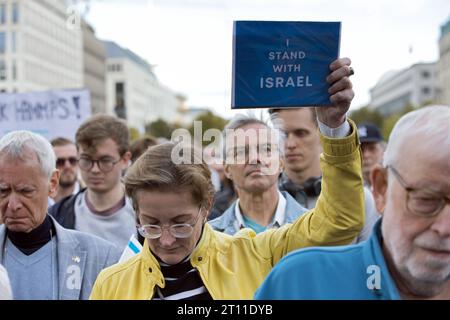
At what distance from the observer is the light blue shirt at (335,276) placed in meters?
1.91

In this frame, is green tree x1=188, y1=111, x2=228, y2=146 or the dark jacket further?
the dark jacket

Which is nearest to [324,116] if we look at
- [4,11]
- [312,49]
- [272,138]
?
[312,49]

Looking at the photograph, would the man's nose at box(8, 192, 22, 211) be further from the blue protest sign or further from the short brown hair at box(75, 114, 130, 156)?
the short brown hair at box(75, 114, 130, 156)

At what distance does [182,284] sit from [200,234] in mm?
216

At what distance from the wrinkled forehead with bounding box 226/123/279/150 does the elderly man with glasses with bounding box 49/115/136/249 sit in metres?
1.07

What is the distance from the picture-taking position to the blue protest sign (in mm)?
2205

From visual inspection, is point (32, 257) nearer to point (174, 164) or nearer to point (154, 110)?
point (174, 164)

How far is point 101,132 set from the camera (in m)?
4.81

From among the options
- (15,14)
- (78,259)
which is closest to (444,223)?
(78,259)

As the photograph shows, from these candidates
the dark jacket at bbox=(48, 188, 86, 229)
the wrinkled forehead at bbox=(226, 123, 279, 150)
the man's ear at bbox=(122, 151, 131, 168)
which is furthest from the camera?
the man's ear at bbox=(122, 151, 131, 168)

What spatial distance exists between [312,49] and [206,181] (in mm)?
717

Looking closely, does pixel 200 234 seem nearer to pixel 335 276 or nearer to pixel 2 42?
pixel 335 276

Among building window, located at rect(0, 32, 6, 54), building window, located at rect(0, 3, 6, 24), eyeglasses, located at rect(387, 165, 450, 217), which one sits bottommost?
eyeglasses, located at rect(387, 165, 450, 217)

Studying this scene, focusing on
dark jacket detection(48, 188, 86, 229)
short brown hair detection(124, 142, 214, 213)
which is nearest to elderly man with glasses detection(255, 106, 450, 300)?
short brown hair detection(124, 142, 214, 213)
